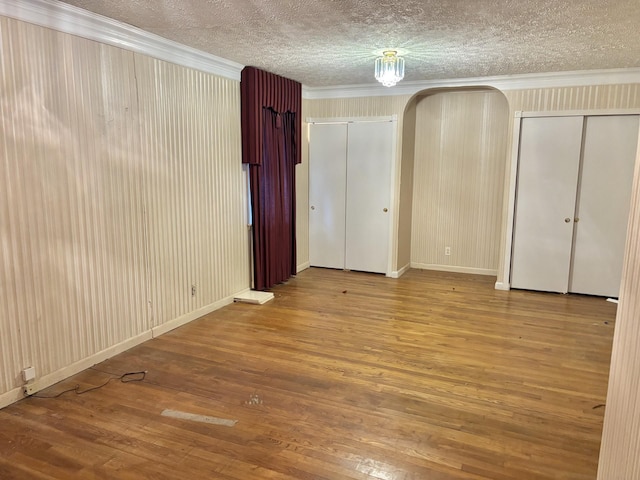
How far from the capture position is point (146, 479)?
2.12 metres

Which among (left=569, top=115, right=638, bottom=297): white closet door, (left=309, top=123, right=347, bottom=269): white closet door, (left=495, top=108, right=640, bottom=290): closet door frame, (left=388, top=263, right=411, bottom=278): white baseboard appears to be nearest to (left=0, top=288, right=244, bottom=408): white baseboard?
(left=309, top=123, right=347, bottom=269): white closet door

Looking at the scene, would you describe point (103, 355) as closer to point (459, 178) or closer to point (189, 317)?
point (189, 317)

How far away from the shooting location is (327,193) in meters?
6.25

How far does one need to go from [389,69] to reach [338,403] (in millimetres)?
2702

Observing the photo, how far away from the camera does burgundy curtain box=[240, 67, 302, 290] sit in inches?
189

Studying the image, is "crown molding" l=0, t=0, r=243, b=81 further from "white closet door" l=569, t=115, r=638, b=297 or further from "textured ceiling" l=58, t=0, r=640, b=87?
"white closet door" l=569, t=115, r=638, b=297

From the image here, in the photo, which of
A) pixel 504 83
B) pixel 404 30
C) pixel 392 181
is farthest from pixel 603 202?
pixel 404 30

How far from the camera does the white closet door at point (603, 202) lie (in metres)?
4.86

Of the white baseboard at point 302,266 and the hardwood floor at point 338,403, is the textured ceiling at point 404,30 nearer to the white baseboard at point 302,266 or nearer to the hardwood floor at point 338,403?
the hardwood floor at point 338,403

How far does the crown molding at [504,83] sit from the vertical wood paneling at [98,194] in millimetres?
1817

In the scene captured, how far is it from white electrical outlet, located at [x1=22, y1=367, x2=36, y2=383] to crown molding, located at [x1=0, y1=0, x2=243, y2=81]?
6.99ft

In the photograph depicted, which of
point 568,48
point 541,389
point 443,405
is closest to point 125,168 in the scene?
point 443,405

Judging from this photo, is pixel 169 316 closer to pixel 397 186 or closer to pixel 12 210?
pixel 12 210

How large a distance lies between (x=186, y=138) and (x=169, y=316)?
5.30 ft
